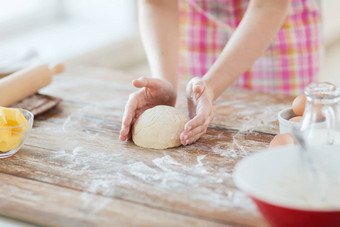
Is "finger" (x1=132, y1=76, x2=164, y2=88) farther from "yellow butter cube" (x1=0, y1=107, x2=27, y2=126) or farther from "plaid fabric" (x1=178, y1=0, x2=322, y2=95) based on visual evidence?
"plaid fabric" (x1=178, y1=0, x2=322, y2=95)

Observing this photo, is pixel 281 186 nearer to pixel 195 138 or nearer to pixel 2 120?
pixel 195 138

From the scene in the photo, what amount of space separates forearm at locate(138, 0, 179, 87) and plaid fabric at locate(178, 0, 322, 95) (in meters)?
0.25

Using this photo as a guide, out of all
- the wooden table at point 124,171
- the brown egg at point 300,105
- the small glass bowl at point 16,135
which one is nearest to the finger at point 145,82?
the wooden table at point 124,171

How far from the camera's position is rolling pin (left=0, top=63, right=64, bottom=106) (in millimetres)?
1464

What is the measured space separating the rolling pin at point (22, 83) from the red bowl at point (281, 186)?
0.85m

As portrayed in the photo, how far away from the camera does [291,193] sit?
0.86m

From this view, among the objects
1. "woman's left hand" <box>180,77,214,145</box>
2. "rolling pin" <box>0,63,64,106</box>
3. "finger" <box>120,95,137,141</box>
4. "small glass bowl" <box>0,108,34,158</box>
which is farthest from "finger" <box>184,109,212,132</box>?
"rolling pin" <box>0,63,64,106</box>

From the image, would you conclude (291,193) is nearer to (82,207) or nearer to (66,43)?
(82,207)

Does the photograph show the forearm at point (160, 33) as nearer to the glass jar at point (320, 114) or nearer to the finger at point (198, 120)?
the finger at point (198, 120)

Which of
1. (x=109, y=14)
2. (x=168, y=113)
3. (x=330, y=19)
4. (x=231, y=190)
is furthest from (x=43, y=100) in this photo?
(x=330, y=19)

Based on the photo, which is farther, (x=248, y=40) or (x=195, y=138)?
(x=248, y=40)

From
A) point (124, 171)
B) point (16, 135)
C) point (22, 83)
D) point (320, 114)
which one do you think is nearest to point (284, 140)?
point (320, 114)

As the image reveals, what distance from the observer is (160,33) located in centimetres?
169

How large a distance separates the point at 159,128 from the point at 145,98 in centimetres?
17
